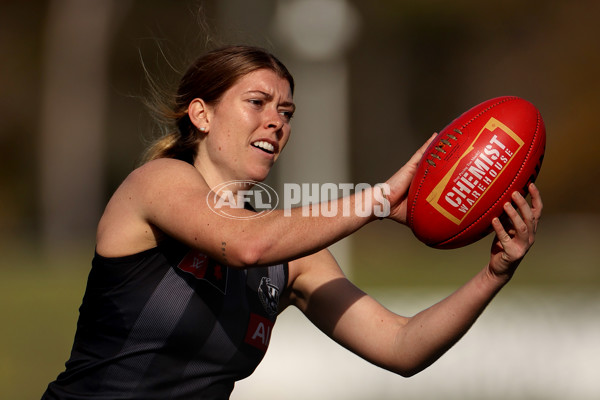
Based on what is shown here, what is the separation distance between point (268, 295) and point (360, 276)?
7438mm

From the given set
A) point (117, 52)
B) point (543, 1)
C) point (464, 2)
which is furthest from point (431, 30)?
point (117, 52)

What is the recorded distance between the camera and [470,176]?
8.01 feet

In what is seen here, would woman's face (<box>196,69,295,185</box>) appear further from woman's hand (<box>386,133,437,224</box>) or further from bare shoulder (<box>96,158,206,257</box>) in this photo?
woman's hand (<box>386,133,437,224</box>)

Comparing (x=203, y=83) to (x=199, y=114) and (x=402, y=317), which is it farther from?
(x=402, y=317)

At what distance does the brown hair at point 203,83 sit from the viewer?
2672 mm

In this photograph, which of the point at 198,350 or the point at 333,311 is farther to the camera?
the point at 333,311

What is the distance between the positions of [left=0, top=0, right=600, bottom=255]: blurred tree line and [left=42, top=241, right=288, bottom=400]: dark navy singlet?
11.6 meters

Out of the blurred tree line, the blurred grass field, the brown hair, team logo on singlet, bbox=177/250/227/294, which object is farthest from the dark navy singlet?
the blurred tree line

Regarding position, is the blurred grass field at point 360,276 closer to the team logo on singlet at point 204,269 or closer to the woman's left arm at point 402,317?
the woman's left arm at point 402,317

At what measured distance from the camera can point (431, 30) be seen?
1608 cm

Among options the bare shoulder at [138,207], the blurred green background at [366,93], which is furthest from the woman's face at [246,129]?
the blurred green background at [366,93]

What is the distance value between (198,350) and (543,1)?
14930 millimetres

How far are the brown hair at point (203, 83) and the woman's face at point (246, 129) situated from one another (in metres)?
0.03

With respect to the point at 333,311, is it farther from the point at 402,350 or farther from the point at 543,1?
the point at 543,1
